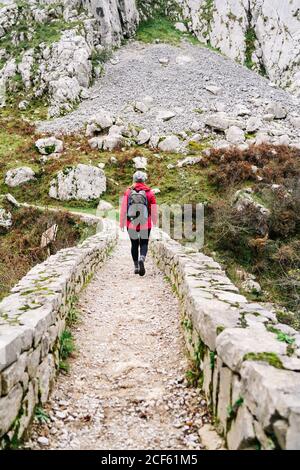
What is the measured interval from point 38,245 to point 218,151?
13014mm

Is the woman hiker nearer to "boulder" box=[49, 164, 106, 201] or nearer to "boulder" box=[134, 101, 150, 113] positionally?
"boulder" box=[49, 164, 106, 201]

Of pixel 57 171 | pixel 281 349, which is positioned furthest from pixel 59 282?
pixel 57 171

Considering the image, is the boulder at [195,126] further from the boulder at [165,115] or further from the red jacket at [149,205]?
the red jacket at [149,205]

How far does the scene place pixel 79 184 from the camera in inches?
840

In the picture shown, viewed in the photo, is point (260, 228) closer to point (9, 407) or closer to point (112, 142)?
point (112, 142)

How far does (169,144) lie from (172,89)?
9690mm

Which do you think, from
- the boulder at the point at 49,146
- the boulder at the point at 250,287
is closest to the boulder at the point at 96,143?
the boulder at the point at 49,146

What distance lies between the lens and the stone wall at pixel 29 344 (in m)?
2.44

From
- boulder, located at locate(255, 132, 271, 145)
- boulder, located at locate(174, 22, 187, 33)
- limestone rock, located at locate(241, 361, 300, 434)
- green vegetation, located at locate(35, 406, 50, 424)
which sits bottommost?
boulder, located at locate(255, 132, 271, 145)

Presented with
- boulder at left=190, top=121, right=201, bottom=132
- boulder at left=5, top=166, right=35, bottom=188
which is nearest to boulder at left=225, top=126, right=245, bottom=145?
boulder at left=190, top=121, right=201, bottom=132

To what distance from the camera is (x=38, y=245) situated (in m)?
16.4

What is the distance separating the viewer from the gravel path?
2934 cm

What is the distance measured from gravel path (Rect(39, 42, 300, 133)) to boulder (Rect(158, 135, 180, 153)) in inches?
79.1
